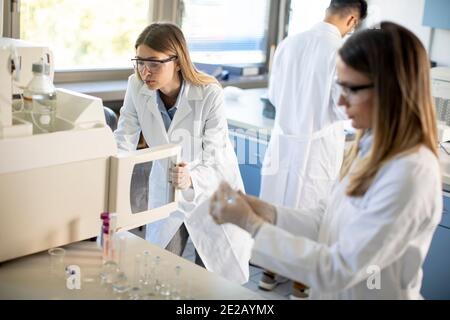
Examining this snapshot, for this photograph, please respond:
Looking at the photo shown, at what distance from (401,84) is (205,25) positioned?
2946 millimetres

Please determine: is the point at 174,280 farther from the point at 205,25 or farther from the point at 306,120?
the point at 205,25

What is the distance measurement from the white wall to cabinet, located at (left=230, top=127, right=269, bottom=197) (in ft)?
4.16

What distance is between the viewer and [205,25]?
4020mm

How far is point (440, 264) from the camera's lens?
2.59 metres

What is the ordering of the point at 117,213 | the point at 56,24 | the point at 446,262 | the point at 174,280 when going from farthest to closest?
the point at 56,24 < the point at 446,262 < the point at 117,213 < the point at 174,280

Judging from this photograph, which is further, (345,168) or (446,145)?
(446,145)

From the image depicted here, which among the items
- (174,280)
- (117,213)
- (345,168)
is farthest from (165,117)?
(345,168)

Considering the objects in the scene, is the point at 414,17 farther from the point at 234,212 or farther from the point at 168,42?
the point at 234,212

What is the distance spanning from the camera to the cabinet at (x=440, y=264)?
2545mm

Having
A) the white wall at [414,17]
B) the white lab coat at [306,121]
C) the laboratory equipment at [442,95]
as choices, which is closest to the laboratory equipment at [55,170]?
the white lab coat at [306,121]

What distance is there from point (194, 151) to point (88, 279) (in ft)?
2.60

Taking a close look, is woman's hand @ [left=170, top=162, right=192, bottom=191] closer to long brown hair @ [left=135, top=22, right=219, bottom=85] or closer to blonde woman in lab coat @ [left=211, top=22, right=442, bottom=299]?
long brown hair @ [left=135, top=22, right=219, bottom=85]

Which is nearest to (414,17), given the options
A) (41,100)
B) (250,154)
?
(250,154)

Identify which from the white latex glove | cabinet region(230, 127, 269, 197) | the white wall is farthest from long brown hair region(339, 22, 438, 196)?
the white wall
